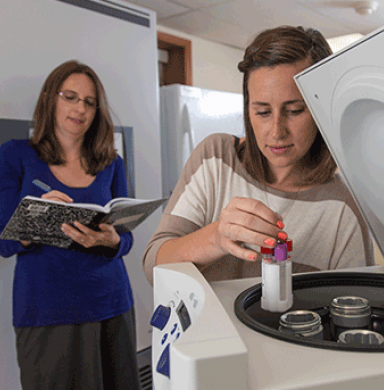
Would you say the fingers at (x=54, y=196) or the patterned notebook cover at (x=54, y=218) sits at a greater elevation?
the fingers at (x=54, y=196)

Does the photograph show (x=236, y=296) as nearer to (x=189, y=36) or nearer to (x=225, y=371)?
(x=225, y=371)

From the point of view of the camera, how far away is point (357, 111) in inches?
27.1

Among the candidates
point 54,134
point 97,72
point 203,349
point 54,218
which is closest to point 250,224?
point 203,349

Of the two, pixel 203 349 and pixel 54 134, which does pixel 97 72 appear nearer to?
pixel 54 134

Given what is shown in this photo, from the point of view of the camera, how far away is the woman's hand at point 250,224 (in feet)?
2.28

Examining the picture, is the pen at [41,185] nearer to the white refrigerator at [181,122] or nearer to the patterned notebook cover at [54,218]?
the patterned notebook cover at [54,218]

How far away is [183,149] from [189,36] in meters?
1.47

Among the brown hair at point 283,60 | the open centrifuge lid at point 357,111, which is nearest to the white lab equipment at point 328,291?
the open centrifuge lid at point 357,111

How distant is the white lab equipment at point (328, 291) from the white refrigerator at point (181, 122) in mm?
1950

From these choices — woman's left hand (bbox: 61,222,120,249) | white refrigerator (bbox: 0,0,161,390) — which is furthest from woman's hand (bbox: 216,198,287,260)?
white refrigerator (bbox: 0,0,161,390)

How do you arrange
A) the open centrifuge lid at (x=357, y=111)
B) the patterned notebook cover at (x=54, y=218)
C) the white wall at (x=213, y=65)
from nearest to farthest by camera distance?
the open centrifuge lid at (x=357, y=111) < the patterned notebook cover at (x=54, y=218) < the white wall at (x=213, y=65)

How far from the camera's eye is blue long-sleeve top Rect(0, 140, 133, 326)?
1.50 m

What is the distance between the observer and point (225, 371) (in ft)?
1.28

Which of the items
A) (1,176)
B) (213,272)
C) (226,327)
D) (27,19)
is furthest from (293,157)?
(27,19)
